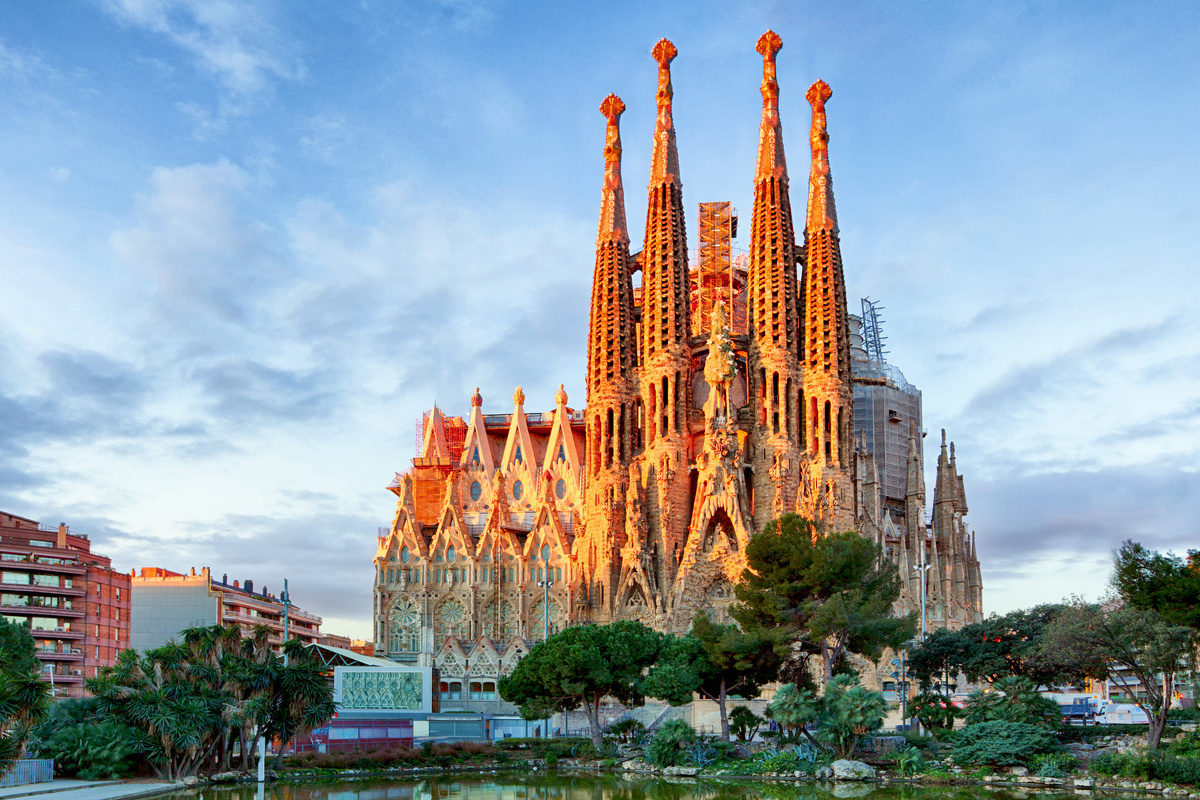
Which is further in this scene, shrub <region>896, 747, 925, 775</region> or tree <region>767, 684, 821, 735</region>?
tree <region>767, 684, 821, 735</region>

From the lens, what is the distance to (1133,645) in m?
37.6

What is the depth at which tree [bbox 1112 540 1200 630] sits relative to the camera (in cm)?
3947

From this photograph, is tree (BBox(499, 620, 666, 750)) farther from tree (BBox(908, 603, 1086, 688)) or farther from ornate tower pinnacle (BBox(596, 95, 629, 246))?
ornate tower pinnacle (BBox(596, 95, 629, 246))

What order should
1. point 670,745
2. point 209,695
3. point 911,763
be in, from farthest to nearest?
1. point 670,745
2. point 911,763
3. point 209,695

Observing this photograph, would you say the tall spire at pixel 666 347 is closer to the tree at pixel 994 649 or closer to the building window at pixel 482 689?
the building window at pixel 482 689

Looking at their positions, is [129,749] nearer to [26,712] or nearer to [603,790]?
[26,712]

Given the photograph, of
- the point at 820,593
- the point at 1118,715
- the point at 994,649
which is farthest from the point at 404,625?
the point at 1118,715

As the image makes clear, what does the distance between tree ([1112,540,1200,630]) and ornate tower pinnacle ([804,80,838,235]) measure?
3589cm

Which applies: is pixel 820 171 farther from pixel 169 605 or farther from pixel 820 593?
pixel 169 605

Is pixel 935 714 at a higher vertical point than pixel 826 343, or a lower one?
lower

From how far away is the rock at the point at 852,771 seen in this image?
35.8 meters

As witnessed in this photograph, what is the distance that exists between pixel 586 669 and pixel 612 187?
4191 cm

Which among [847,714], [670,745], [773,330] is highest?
[773,330]

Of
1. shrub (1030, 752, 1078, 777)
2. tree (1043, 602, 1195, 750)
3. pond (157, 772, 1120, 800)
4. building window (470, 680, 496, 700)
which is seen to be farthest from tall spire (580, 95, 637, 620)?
shrub (1030, 752, 1078, 777)
